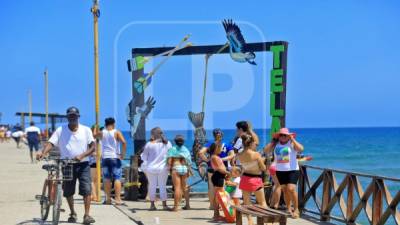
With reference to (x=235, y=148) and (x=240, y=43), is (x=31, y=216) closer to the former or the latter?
(x=235, y=148)

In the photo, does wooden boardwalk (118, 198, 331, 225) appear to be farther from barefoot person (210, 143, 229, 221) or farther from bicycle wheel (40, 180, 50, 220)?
bicycle wheel (40, 180, 50, 220)

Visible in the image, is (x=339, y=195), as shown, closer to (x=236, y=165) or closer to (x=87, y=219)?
(x=236, y=165)

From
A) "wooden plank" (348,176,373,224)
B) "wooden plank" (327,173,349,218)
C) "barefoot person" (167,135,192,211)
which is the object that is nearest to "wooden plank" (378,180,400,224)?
"wooden plank" (348,176,373,224)

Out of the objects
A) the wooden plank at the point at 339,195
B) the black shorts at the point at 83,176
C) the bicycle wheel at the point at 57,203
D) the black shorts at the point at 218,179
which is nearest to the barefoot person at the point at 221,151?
the black shorts at the point at 218,179

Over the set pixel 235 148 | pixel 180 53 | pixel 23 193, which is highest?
pixel 180 53

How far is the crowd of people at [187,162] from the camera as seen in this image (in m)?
10.7

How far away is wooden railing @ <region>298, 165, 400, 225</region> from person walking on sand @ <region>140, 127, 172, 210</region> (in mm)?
2508

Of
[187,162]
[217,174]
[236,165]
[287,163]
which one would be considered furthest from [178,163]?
[287,163]

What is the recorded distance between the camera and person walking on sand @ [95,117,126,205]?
14023 millimetres

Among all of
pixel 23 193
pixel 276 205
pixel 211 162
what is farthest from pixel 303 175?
pixel 23 193

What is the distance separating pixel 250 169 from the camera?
11.2 meters

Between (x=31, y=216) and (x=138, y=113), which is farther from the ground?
(x=138, y=113)

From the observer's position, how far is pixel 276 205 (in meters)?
12.8

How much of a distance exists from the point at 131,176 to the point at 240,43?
11.6 feet
